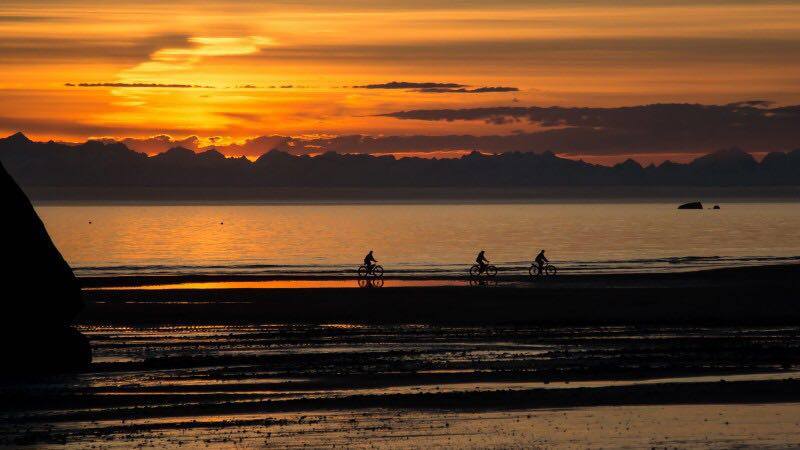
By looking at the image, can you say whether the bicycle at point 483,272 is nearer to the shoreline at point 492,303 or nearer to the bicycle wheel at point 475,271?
the bicycle wheel at point 475,271

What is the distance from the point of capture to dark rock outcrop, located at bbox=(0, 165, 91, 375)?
2916 centimetres

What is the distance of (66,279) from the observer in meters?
30.0

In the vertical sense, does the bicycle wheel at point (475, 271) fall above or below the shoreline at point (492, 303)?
above

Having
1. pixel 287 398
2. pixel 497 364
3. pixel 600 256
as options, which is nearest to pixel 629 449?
pixel 287 398

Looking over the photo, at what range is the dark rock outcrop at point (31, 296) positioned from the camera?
29156mm

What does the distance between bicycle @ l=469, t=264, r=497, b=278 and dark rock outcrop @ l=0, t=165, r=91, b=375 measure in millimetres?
42308

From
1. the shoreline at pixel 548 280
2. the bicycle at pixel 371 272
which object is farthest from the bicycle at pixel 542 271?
the bicycle at pixel 371 272

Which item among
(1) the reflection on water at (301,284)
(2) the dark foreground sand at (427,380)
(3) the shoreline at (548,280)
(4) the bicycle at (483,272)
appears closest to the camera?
(2) the dark foreground sand at (427,380)

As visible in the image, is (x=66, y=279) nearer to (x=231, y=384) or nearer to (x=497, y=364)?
(x=231, y=384)

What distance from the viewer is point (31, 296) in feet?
96.4

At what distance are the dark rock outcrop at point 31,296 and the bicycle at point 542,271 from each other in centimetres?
4626

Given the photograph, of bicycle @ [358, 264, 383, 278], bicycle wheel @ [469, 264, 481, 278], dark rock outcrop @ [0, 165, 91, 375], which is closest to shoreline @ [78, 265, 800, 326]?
bicycle wheel @ [469, 264, 481, 278]

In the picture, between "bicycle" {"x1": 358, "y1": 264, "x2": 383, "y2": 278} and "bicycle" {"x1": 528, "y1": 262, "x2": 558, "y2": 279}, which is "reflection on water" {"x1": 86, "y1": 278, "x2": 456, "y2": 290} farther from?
"bicycle" {"x1": 528, "y1": 262, "x2": 558, "y2": 279}

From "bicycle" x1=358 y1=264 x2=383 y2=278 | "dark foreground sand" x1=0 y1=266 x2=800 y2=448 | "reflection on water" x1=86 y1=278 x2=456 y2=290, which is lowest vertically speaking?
"dark foreground sand" x1=0 y1=266 x2=800 y2=448
